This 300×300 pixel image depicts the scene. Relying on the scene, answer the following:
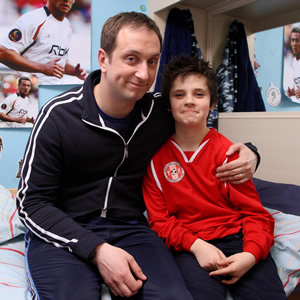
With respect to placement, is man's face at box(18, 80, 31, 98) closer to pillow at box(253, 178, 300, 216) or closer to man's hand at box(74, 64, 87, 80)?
man's hand at box(74, 64, 87, 80)

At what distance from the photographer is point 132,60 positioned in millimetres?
932

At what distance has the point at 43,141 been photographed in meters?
0.91

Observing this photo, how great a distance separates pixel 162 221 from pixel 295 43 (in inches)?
51.8

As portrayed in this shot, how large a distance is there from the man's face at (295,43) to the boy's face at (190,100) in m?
0.89

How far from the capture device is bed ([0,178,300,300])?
2.82 ft

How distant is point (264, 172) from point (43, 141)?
120cm

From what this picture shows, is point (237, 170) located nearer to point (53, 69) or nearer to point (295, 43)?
point (295, 43)

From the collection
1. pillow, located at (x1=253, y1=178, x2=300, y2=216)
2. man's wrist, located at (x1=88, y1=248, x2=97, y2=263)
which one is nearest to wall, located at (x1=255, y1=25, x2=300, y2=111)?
pillow, located at (x1=253, y1=178, x2=300, y2=216)

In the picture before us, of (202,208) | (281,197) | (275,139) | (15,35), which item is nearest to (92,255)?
(202,208)

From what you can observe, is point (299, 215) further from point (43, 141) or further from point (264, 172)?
point (43, 141)

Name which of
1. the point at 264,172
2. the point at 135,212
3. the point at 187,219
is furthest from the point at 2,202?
the point at 264,172

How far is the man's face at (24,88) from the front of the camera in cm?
180

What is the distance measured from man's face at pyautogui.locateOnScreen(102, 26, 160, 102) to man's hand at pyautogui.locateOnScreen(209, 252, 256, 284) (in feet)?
1.88

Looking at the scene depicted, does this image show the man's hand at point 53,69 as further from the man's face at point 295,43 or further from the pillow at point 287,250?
the pillow at point 287,250
